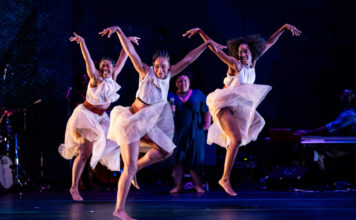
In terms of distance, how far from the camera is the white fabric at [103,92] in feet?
21.6

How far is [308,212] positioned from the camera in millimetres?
4816

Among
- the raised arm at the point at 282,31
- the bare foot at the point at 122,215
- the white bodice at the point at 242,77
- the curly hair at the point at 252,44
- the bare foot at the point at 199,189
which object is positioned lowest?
the bare foot at the point at 199,189

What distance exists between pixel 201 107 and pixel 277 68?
289 cm

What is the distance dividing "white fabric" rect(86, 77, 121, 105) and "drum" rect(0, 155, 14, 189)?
6.29 feet

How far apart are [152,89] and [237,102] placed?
143cm

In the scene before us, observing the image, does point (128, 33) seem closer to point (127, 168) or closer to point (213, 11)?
point (213, 11)

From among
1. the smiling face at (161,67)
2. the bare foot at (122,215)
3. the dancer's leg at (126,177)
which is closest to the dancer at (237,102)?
the smiling face at (161,67)

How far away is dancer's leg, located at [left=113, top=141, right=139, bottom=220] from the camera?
4.35 m

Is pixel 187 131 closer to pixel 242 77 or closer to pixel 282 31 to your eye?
pixel 242 77

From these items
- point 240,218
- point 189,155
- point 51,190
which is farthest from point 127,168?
point 51,190

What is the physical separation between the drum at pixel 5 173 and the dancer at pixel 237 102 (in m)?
3.26

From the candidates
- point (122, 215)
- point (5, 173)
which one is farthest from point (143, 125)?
point (5, 173)

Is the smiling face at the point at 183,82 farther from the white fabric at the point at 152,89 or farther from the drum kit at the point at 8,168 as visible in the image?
the drum kit at the point at 8,168

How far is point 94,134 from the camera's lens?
259 inches
